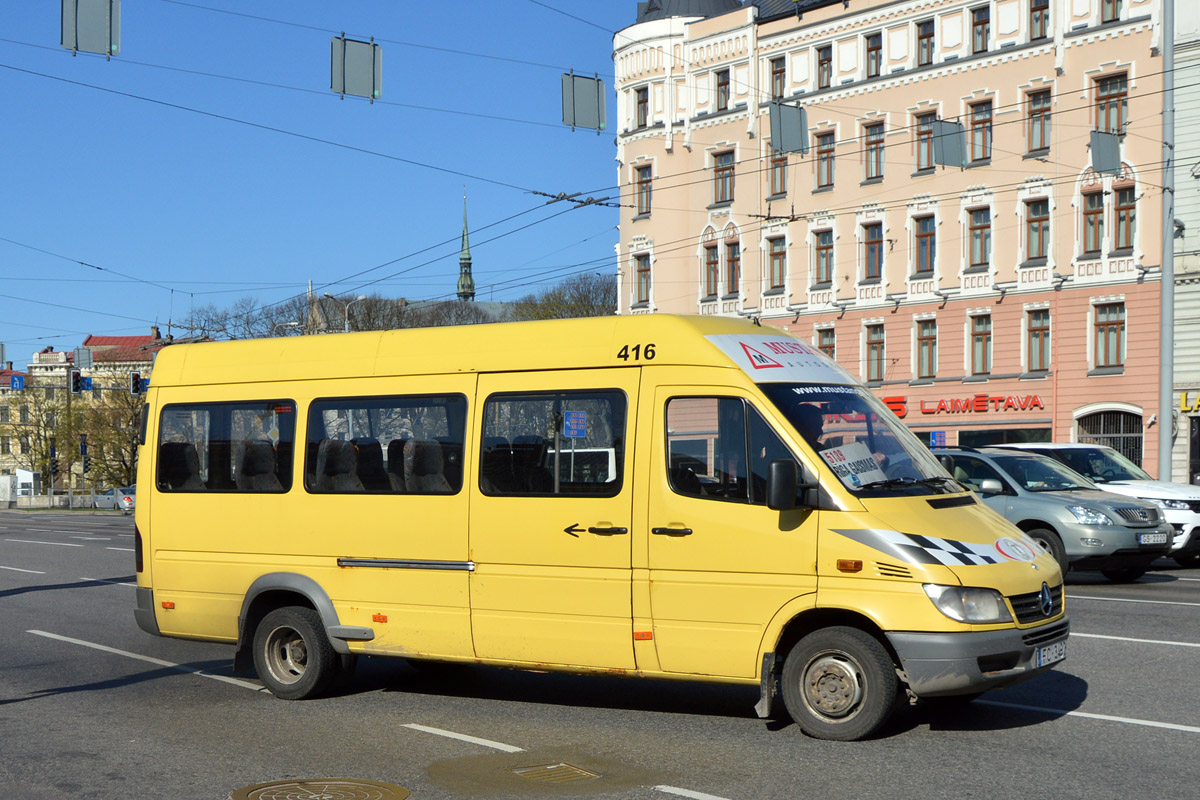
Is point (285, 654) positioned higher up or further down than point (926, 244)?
further down

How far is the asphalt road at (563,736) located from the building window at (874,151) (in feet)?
115

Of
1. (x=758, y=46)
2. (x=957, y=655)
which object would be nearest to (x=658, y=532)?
(x=957, y=655)

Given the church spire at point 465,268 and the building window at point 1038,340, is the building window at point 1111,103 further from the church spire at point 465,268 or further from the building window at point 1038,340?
the church spire at point 465,268

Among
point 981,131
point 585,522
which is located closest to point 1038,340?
point 981,131

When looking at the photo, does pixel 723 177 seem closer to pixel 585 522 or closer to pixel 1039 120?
pixel 1039 120

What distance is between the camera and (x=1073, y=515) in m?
17.0

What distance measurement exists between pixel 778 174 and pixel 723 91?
14.2ft

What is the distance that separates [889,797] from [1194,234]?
34.6m

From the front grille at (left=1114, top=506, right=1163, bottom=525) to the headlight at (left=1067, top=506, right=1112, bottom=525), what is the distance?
25 cm

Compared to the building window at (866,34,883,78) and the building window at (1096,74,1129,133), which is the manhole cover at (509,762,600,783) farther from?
the building window at (866,34,883,78)

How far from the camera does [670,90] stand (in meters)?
52.0

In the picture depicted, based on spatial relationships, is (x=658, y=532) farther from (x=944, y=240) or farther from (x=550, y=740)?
(x=944, y=240)

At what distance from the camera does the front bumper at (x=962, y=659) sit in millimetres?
7504

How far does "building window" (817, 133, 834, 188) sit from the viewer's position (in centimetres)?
4709
